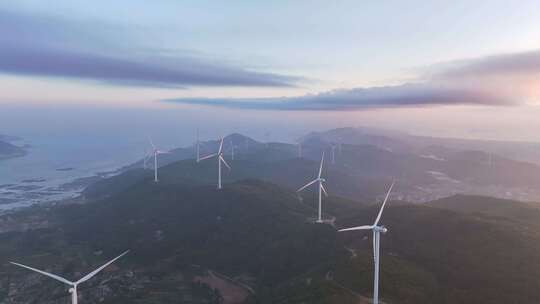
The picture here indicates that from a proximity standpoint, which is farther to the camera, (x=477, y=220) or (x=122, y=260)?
(x=122, y=260)

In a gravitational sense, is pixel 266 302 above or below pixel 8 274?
above

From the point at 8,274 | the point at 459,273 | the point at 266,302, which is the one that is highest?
the point at 459,273

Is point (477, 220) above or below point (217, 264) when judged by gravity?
above

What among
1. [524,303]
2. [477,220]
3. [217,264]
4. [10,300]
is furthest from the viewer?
[217,264]

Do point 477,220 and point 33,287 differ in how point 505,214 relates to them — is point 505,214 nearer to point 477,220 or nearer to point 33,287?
point 477,220

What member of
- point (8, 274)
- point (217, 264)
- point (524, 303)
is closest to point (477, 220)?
point (524, 303)

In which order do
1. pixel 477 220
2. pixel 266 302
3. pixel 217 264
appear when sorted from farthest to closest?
1. pixel 217 264
2. pixel 477 220
3. pixel 266 302

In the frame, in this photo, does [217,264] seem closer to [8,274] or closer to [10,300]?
[10,300]

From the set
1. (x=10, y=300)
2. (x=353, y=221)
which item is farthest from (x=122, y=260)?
(x=353, y=221)

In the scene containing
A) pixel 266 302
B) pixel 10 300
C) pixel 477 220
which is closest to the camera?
pixel 266 302
